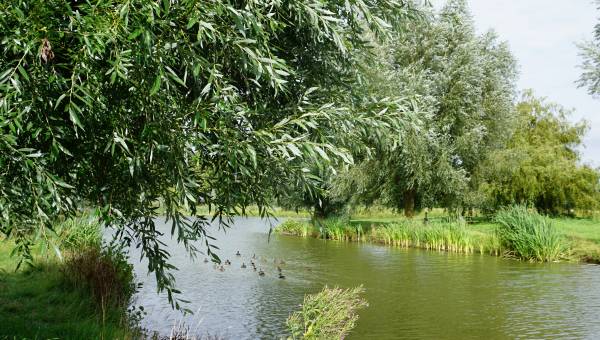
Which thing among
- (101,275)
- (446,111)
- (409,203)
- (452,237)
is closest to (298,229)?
(409,203)

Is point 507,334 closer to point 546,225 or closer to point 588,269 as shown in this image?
point 588,269

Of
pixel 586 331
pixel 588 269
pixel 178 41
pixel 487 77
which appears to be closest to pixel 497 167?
pixel 487 77

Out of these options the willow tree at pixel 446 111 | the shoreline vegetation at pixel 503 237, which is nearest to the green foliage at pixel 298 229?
the shoreline vegetation at pixel 503 237

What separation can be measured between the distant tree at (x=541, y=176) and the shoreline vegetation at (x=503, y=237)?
3.18 meters

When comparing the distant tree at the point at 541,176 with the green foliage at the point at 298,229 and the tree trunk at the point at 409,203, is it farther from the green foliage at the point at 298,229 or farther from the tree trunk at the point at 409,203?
the green foliage at the point at 298,229

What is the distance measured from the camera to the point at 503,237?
84.9ft

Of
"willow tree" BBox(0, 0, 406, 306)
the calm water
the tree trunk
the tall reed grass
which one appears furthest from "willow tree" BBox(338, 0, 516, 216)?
"willow tree" BBox(0, 0, 406, 306)

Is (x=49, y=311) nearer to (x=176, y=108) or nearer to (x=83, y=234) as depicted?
(x=83, y=234)

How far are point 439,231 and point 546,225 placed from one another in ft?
20.4

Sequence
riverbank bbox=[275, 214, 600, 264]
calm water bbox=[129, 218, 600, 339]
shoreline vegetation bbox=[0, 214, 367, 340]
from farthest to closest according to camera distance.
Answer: riverbank bbox=[275, 214, 600, 264] → calm water bbox=[129, 218, 600, 339] → shoreline vegetation bbox=[0, 214, 367, 340]

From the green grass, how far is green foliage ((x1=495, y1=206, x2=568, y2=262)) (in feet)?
62.7

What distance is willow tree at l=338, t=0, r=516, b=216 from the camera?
100 ft

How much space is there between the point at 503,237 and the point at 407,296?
1072 centimetres

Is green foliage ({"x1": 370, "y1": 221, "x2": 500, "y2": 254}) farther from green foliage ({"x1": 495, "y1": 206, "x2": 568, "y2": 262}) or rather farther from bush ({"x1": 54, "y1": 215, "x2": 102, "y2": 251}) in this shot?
bush ({"x1": 54, "y1": 215, "x2": 102, "y2": 251})
